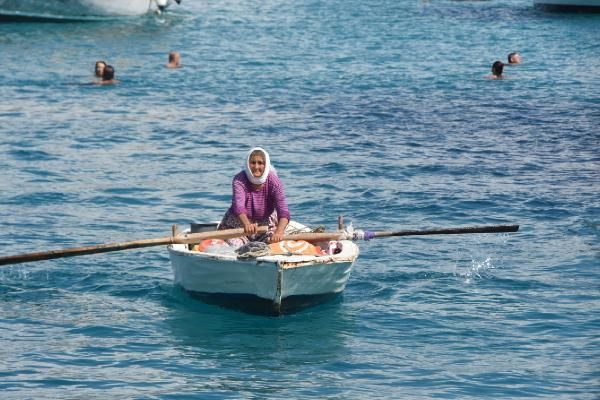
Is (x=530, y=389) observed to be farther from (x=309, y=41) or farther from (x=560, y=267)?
(x=309, y=41)

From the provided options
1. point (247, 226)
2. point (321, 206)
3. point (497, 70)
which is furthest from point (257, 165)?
point (497, 70)

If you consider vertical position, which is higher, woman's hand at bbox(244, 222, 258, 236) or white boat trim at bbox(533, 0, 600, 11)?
white boat trim at bbox(533, 0, 600, 11)

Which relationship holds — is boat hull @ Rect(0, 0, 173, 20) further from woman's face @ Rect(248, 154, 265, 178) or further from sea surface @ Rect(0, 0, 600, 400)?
woman's face @ Rect(248, 154, 265, 178)

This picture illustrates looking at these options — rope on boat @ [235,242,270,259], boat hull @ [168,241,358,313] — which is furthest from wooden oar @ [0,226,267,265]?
rope on boat @ [235,242,270,259]

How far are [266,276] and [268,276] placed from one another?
0.11 feet

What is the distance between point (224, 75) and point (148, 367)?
93.8 feet

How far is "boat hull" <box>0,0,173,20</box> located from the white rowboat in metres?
43.5

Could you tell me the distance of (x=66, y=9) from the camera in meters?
61.3

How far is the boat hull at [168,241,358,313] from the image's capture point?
17969 mm

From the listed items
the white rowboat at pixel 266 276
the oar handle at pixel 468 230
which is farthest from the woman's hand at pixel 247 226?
the oar handle at pixel 468 230

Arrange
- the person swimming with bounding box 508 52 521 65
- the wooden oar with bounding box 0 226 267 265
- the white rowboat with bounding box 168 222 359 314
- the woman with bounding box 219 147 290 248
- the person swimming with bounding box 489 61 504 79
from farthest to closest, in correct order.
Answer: the person swimming with bounding box 508 52 521 65 < the person swimming with bounding box 489 61 504 79 < the woman with bounding box 219 147 290 248 < the wooden oar with bounding box 0 226 267 265 < the white rowboat with bounding box 168 222 359 314

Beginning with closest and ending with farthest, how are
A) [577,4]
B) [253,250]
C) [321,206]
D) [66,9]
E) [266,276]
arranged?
1. [253,250]
2. [266,276]
3. [321,206]
4. [66,9]
5. [577,4]

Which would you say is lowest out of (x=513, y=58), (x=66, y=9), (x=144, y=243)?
(x=144, y=243)

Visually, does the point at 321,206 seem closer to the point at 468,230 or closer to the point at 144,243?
the point at 468,230
